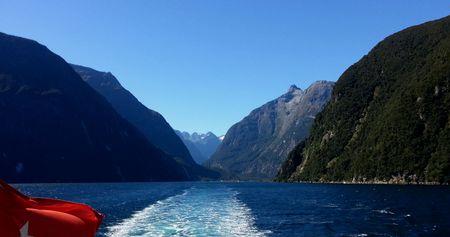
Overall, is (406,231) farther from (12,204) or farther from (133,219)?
(12,204)

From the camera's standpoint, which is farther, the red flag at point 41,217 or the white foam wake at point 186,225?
the white foam wake at point 186,225

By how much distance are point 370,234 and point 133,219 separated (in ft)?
93.8

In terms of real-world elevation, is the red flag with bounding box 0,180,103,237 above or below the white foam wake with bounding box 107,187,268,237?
above

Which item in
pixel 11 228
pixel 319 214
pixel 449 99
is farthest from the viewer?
pixel 449 99

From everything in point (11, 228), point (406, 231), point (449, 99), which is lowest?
point (406, 231)

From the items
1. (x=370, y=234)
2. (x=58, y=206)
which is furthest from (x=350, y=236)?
(x=58, y=206)

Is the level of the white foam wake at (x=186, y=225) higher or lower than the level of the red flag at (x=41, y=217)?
lower

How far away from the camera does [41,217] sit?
8828 millimetres

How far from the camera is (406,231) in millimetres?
47656

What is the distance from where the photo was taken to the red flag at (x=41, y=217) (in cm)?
836

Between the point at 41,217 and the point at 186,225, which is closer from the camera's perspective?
the point at 41,217

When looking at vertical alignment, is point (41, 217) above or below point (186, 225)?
above

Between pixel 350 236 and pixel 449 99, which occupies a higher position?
pixel 449 99

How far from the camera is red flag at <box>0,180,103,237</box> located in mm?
8359
